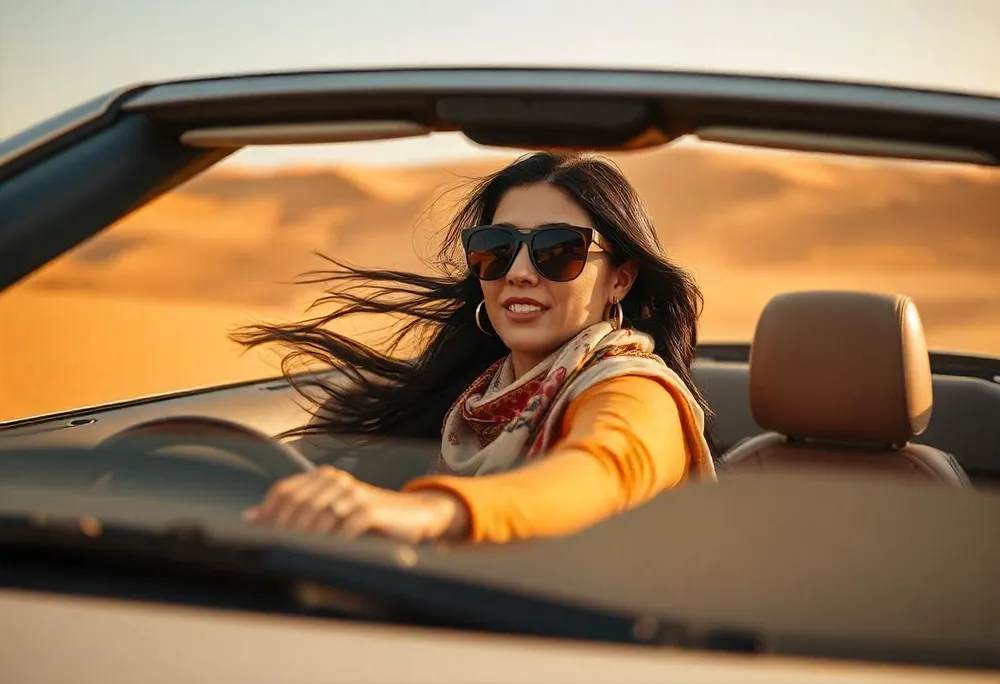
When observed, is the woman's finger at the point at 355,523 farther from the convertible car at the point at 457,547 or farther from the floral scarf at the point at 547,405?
the floral scarf at the point at 547,405

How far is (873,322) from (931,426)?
1080 mm

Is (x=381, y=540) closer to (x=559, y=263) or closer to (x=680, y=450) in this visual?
(x=680, y=450)

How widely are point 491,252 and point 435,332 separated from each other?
0.73 metres

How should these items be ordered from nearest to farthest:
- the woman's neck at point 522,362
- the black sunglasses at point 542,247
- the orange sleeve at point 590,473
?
1. the orange sleeve at point 590,473
2. the black sunglasses at point 542,247
3. the woman's neck at point 522,362

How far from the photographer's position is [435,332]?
3131mm

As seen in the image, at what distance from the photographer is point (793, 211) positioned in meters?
54.2

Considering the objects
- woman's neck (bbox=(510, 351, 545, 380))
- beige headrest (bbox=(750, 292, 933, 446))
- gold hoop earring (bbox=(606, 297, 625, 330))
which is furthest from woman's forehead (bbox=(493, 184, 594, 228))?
beige headrest (bbox=(750, 292, 933, 446))

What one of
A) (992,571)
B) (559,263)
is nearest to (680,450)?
(559,263)

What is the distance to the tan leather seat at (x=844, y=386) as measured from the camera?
9.85ft

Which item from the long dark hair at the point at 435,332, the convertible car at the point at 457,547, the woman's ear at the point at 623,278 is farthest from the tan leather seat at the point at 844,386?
the convertible car at the point at 457,547

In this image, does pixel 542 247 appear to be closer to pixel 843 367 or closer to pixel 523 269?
pixel 523 269

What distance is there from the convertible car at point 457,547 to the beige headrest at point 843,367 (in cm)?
145

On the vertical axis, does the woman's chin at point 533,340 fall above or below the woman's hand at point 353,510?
above

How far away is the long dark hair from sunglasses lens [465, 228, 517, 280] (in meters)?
0.25
